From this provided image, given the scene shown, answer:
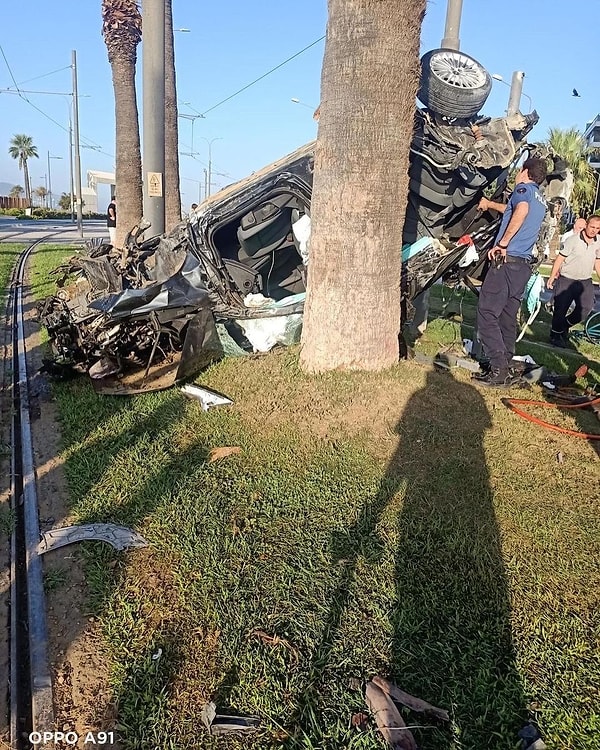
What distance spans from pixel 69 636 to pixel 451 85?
19.5 feet

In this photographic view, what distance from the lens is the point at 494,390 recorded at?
17.2ft

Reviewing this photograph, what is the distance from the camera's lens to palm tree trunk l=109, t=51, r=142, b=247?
12469 mm

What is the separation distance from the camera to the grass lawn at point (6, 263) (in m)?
10.5

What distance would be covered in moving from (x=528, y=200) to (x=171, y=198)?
1041 centimetres

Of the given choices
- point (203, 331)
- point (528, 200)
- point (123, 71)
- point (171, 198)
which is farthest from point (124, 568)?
point (123, 71)

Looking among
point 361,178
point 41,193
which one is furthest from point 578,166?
point 41,193

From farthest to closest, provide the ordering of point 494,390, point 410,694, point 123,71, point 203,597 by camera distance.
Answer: point 123,71
point 494,390
point 203,597
point 410,694

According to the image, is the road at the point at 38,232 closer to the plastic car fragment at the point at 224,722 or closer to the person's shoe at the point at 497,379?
the person's shoe at the point at 497,379

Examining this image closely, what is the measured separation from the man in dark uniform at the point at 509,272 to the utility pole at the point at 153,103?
17.4 feet

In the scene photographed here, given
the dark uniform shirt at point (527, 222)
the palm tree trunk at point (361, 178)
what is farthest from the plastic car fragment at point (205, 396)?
the dark uniform shirt at point (527, 222)

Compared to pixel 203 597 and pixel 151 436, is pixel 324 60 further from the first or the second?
pixel 203 597

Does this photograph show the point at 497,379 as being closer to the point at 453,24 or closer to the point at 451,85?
the point at 451,85

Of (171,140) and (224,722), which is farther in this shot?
(171,140)

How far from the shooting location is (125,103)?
1312cm
